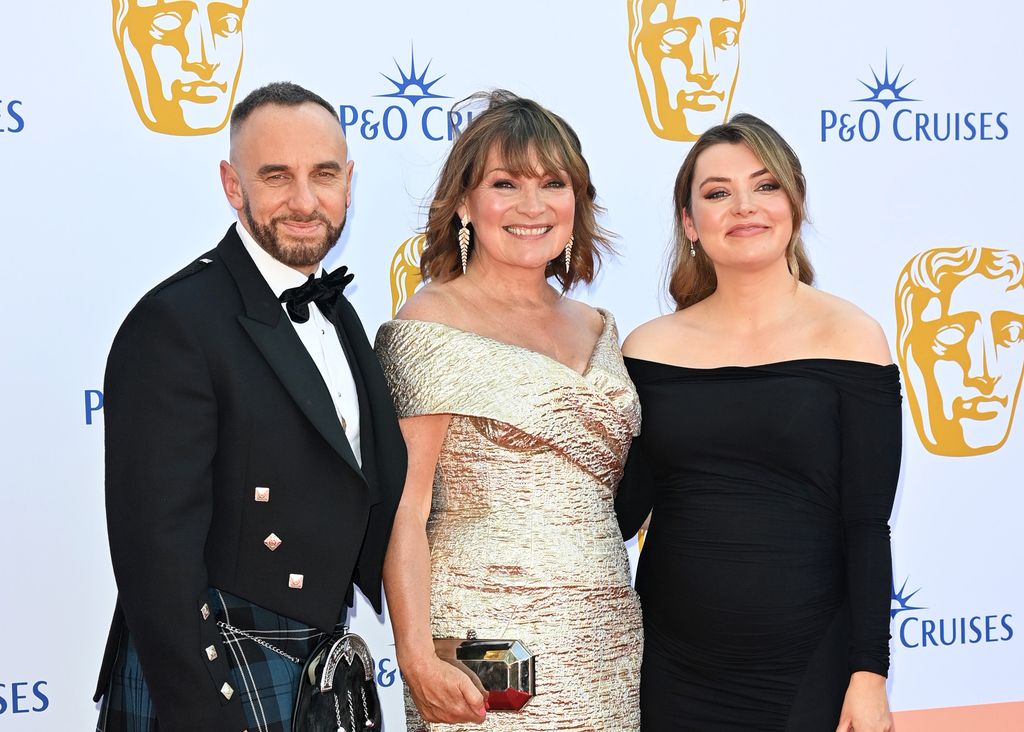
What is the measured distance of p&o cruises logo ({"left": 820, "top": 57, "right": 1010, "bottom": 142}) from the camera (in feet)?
11.7

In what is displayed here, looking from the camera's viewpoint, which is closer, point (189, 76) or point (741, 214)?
point (741, 214)

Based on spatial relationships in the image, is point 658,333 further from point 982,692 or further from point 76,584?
point 982,692

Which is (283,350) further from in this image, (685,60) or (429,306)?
(685,60)

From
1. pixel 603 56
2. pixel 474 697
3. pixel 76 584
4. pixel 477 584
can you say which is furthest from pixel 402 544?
pixel 603 56

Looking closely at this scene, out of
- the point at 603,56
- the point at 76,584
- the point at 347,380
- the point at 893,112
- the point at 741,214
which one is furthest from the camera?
the point at 893,112

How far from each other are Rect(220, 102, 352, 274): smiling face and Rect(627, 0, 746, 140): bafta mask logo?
1.67 m

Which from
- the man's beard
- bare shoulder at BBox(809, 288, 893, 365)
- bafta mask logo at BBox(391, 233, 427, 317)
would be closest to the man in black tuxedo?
the man's beard

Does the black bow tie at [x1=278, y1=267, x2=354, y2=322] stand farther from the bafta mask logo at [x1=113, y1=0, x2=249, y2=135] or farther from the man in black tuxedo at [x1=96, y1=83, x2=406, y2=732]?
the bafta mask logo at [x1=113, y1=0, x2=249, y2=135]

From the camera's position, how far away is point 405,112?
3213 mm

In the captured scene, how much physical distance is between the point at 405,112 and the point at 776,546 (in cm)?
168

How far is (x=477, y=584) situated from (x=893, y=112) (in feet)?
7.49

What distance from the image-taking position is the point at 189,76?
3.05 m

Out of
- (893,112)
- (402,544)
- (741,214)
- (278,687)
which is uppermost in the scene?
(893,112)

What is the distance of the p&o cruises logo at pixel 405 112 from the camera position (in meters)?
3.18
